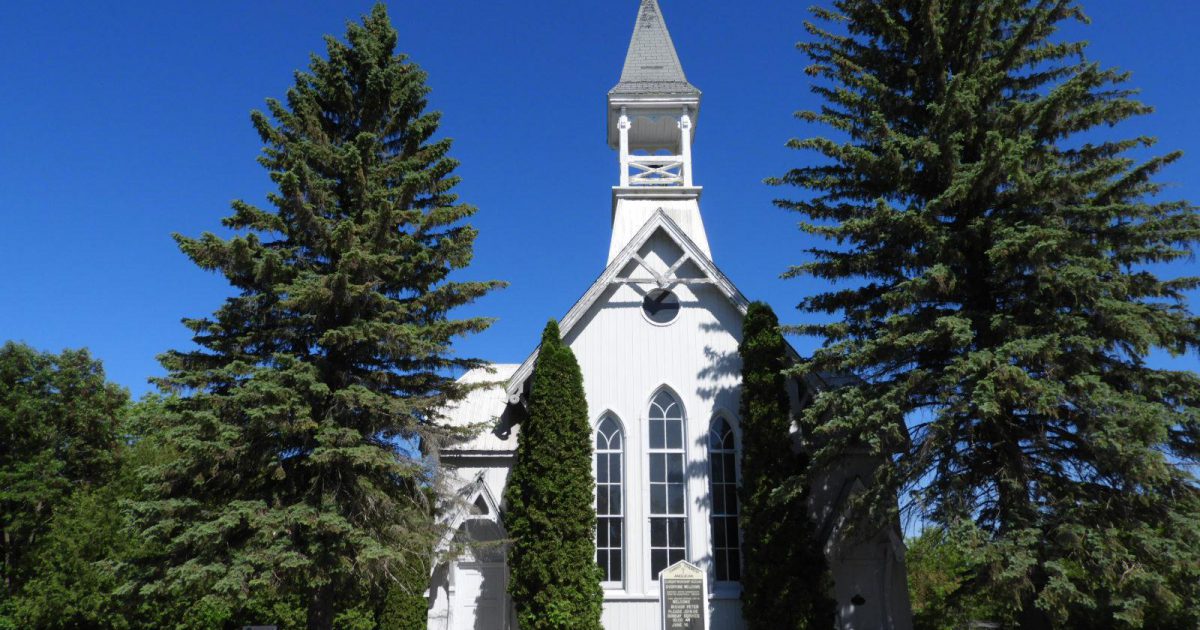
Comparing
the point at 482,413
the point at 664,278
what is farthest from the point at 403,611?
the point at 664,278

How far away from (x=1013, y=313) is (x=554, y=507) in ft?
30.3

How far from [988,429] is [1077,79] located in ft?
19.5

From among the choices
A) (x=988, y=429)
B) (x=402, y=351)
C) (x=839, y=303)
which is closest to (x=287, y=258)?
(x=402, y=351)

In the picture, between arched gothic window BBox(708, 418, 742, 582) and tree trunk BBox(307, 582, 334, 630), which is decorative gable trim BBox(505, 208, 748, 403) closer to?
arched gothic window BBox(708, 418, 742, 582)

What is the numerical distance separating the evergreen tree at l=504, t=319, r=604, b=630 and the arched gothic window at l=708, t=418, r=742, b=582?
2.67m

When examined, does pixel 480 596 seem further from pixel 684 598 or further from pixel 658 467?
pixel 684 598

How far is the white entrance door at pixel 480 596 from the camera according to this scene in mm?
18859

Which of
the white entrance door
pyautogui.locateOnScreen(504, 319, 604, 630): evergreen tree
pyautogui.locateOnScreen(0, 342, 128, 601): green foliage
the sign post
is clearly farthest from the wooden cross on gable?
pyautogui.locateOnScreen(0, 342, 128, 601): green foliage

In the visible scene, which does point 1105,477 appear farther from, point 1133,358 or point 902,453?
point 902,453

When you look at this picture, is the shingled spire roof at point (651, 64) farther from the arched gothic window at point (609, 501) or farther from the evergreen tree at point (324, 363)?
the arched gothic window at point (609, 501)

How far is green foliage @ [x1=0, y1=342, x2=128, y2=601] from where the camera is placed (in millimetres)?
35750

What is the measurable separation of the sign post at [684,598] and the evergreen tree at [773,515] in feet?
3.05

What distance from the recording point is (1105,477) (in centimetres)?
1288

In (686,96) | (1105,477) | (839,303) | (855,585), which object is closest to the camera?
(1105,477)
